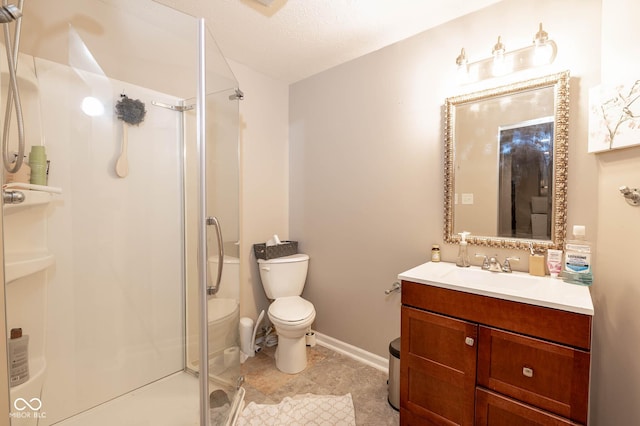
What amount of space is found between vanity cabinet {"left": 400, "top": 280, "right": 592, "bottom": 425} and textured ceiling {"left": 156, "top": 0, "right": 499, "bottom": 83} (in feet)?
5.25

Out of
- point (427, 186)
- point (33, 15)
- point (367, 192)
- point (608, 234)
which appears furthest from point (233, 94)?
point (608, 234)

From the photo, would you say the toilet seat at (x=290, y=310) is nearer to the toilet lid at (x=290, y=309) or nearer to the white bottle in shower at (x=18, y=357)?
the toilet lid at (x=290, y=309)

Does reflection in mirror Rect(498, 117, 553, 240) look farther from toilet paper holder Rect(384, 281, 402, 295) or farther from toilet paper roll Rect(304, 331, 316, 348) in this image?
toilet paper roll Rect(304, 331, 316, 348)

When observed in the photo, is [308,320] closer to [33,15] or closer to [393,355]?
[393,355]

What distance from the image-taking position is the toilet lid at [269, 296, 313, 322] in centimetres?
201

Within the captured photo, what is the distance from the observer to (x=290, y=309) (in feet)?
6.93

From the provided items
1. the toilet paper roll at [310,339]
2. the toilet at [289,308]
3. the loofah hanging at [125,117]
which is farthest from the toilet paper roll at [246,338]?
the loofah hanging at [125,117]

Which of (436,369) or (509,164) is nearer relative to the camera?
(436,369)

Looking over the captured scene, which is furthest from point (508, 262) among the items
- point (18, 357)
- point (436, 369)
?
point (18, 357)

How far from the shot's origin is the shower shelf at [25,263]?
1098mm

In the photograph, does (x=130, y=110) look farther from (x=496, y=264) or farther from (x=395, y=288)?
(x=496, y=264)

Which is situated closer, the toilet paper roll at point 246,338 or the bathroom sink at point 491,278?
the bathroom sink at point 491,278

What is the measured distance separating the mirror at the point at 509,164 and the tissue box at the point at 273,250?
1304 millimetres

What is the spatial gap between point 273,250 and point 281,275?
0.22 metres
